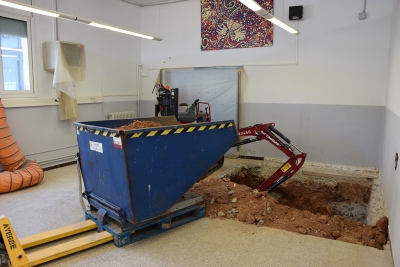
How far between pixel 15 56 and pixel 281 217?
5.05 meters

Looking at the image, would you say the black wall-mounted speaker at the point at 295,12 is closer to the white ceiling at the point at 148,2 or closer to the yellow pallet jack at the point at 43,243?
the white ceiling at the point at 148,2

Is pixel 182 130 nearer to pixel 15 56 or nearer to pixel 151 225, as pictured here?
pixel 151 225

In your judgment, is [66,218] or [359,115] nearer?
[66,218]

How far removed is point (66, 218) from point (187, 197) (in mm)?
1457

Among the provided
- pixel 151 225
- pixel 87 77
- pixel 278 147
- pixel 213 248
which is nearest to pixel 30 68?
Answer: pixel 87 77

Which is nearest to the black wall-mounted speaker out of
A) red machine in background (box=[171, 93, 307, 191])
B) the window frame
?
red machine in background (box=[171, 93, 307, 191])

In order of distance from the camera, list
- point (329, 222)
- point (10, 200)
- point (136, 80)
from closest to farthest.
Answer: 1. point (329, 222)
2. point (10, 200)
3. point (136, 80)

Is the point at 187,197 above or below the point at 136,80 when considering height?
below

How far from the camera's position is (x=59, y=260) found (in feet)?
9.45

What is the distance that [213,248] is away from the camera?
3.10 m

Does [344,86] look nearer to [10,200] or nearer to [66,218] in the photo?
[66,218]

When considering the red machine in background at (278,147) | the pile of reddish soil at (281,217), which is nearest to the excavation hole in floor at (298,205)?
the pile of reddish soil at (281,217)

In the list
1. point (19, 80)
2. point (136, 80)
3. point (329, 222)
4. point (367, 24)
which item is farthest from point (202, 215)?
point (136, 80)

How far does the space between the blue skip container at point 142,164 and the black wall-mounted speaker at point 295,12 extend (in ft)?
11.5
